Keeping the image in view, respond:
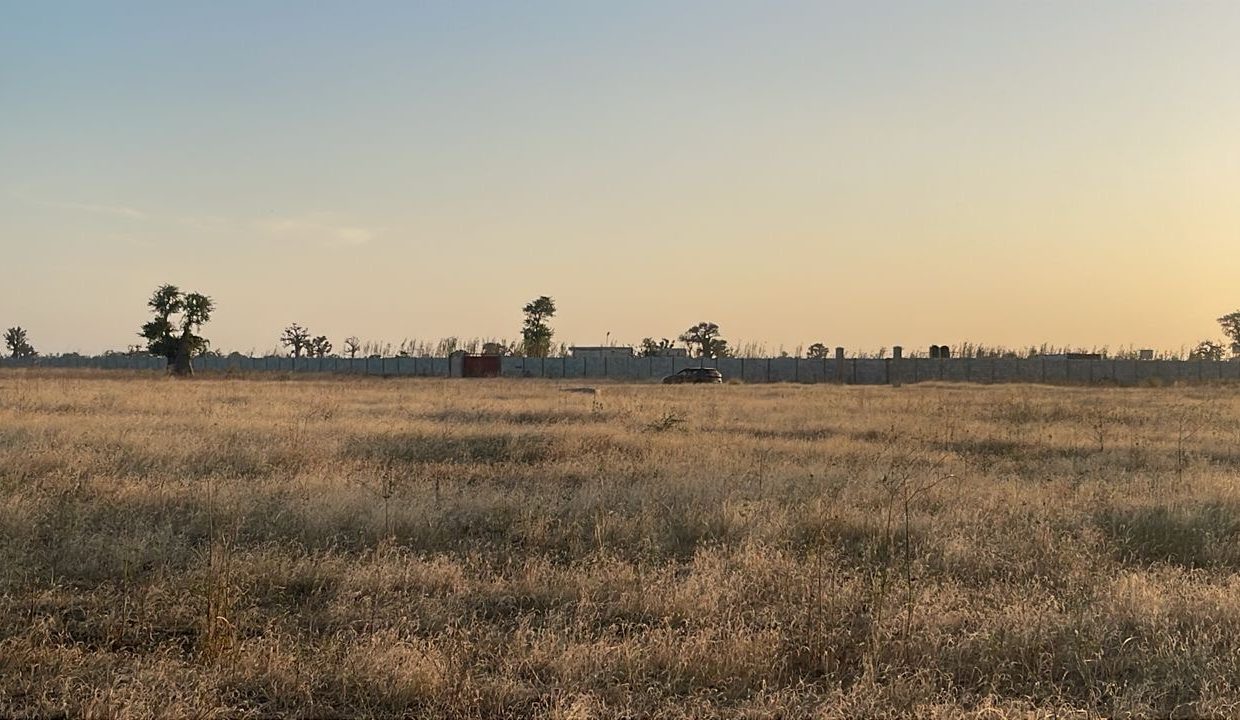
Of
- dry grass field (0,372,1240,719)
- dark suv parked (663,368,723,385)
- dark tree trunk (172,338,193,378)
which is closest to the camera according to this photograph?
dry grass field (0,372,1240,719)

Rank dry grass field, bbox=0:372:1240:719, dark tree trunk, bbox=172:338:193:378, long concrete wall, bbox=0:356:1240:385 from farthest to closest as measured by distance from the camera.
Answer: dark tree trunk, bbox=172:338:193:378 → long concrete wall, bbox=0:356:1240:385 → dry grass field, bbox=0:372:1240:719

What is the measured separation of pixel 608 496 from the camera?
8.95 meters

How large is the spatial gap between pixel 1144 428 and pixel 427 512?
17.1 m

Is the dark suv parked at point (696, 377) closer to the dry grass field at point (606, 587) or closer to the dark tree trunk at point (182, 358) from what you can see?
the dark tree trunk at point (182, 358)

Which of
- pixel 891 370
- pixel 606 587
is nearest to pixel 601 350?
pixel 891 370

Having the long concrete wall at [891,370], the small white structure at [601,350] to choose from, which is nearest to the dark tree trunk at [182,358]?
the long concrete wall at [891,370]

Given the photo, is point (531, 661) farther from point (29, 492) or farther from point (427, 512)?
point (29, 492)

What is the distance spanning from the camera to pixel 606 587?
19.3ft

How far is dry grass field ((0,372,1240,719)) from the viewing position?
13.9 feet

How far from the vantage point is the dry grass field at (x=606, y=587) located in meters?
4.24

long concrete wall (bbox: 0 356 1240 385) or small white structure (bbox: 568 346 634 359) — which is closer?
long concrete wall (bbox: 0 356 1240 385)

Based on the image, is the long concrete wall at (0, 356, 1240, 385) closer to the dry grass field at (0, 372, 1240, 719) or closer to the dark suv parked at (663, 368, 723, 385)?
the dark suv parked at (663, 368, 723, 385)

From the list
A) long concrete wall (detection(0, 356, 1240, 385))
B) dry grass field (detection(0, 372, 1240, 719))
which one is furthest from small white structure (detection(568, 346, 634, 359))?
dry grass field (detection(0, 372, 1240, 719))

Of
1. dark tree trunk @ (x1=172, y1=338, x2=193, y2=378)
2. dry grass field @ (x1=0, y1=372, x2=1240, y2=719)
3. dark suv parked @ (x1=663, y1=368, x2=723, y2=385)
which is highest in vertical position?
dark tree trunk @ (x1=172, y1=338, x2=193, y2=378)
